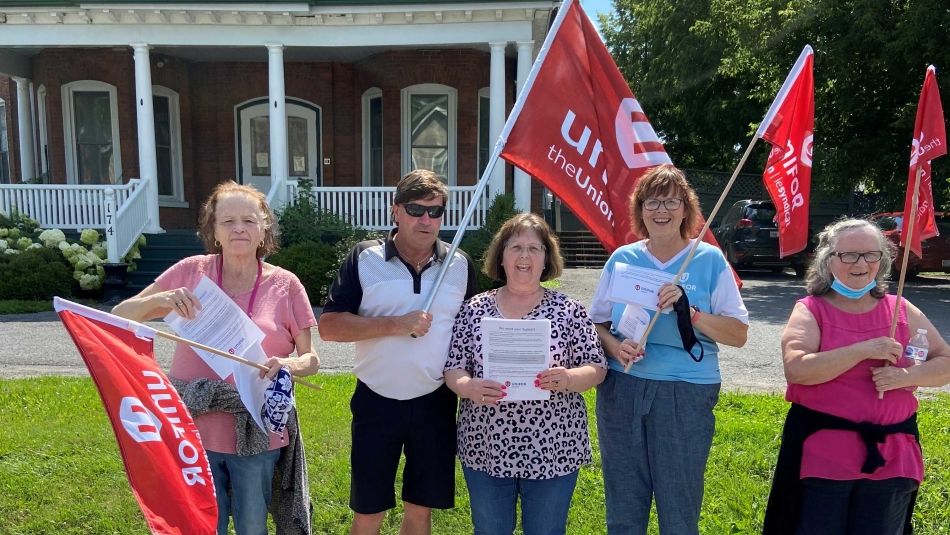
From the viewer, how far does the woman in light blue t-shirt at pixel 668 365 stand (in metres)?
2.66

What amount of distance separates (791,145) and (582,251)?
1203 centimetres

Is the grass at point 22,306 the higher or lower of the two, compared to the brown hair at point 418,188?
lower

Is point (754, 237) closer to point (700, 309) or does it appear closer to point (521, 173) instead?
point (521, 173)

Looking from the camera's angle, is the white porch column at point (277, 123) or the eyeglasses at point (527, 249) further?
the white porch column at point (277, 123)

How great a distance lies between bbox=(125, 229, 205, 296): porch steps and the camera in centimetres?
1078

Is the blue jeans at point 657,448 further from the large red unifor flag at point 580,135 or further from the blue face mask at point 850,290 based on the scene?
the large red unifor flag at point 580,135

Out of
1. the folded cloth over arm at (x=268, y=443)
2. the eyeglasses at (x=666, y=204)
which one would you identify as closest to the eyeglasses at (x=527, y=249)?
the eyeglasses at (x=666, y=204)

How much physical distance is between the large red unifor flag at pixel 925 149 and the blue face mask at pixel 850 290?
64 centimetres

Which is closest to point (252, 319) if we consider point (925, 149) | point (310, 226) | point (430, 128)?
point (925, 149)

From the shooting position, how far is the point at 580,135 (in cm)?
328

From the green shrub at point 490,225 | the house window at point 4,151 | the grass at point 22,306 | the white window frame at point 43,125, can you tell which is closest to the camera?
the grass at point 22,306

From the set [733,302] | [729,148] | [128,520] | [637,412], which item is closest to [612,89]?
[733,302]

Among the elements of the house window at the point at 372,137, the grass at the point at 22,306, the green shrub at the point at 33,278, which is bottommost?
the grass at the point at 22,306

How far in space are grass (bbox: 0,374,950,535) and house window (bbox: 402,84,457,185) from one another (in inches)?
326
